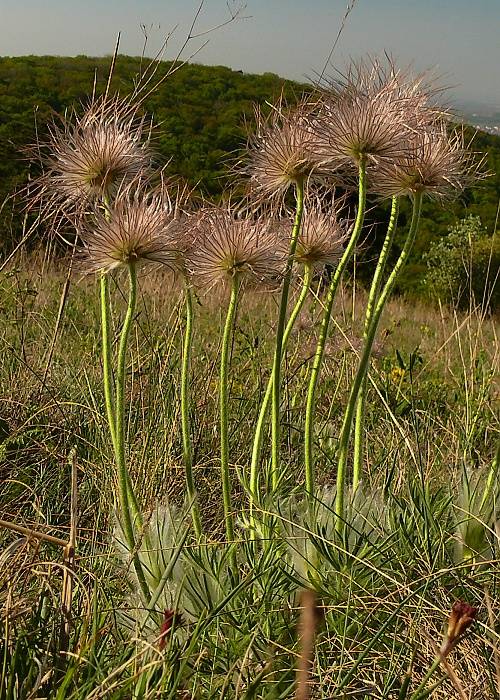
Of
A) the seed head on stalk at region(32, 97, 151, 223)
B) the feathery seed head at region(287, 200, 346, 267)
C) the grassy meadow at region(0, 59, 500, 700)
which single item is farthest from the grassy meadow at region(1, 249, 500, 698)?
the seed head on stalk at region(32, 97, 151, 223)

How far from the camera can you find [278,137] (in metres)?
1.77

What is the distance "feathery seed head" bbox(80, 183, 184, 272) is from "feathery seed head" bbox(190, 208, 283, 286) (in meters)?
0.07

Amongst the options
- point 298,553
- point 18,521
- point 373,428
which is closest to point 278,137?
point 298,553

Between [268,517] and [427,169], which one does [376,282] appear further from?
[268,517]

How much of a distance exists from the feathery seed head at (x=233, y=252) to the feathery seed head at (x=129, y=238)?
2.7 inches

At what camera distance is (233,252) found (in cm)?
Result: 164

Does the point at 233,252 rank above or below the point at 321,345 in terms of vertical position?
above

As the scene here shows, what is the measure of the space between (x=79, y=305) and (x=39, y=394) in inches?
96.1

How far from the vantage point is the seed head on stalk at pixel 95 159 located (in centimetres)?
168

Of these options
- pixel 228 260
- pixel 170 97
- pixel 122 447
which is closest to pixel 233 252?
pixel 228 260

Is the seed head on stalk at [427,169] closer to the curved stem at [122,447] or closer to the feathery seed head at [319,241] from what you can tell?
the feathery seed head at [319,241]

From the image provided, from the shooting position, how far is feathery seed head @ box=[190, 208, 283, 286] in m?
1.64

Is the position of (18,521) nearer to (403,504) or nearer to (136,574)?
(136,574)

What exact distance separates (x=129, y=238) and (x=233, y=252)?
0.76ft
